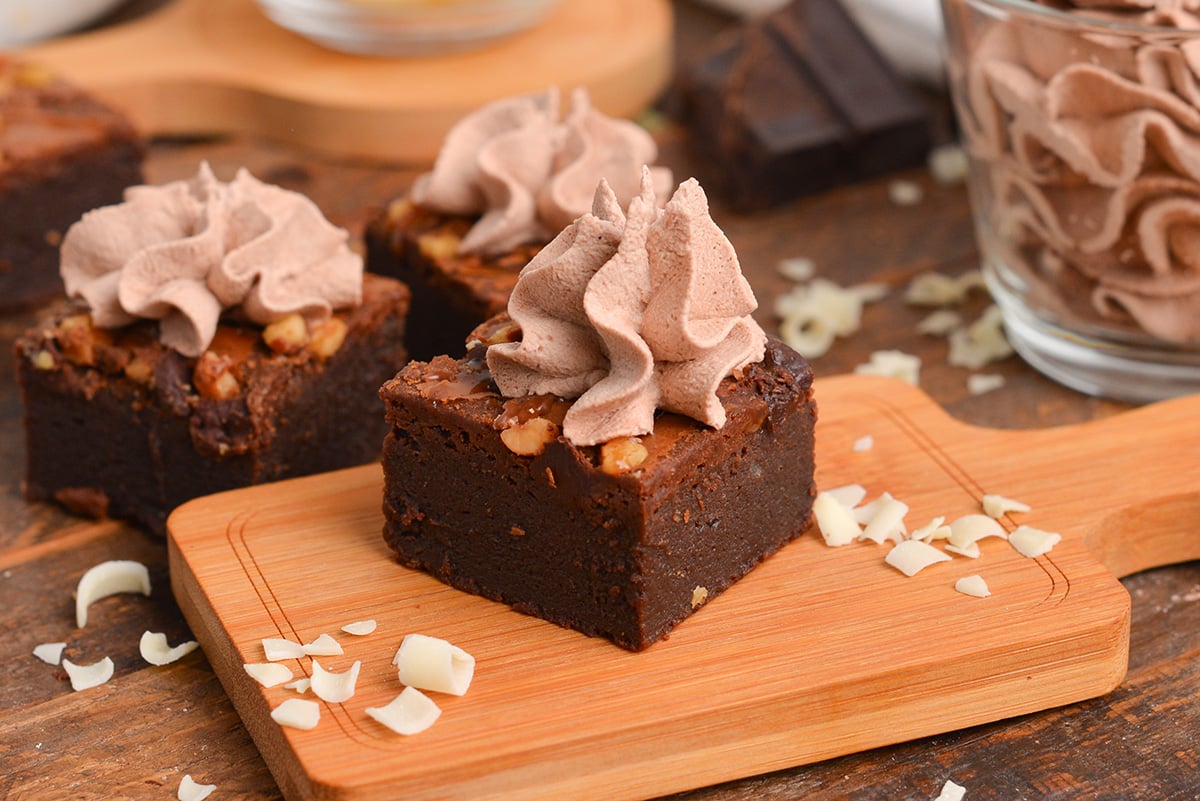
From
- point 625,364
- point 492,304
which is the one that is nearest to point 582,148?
point 492,304

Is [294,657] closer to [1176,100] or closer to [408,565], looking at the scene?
[408,565]

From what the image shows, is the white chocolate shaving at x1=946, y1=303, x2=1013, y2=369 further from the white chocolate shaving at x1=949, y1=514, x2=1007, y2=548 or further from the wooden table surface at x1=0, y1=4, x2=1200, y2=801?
the white chocolate shaving at x1=949, y1=514, x2=1007, y2=548

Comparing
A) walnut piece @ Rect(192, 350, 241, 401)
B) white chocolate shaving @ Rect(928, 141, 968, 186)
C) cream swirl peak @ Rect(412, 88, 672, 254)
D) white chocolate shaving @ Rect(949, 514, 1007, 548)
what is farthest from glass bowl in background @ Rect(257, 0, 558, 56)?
white chocolate shaving @ Rect(949, 514, 1007, 548)

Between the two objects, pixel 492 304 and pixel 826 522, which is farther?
pixel 492 304

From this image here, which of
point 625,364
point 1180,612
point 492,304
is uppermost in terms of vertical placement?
point 625,364

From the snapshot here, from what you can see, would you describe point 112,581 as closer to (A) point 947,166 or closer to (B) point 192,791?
(B) point 192,791

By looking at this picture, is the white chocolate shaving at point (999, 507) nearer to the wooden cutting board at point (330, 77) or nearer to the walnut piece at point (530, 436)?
the walnut piece at point (530, 436)

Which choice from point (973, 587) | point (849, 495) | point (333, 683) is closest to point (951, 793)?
point (973, 587)

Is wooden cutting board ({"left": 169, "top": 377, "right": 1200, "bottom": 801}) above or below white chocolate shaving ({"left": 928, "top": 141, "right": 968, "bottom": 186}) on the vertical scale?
above
